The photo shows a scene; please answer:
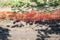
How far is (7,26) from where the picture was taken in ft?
27.4

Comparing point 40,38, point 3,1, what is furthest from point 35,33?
point 3,1

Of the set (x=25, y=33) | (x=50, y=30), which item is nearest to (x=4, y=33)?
(x=25, y=33)

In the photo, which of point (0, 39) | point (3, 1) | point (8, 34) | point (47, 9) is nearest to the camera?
point (0, 39)

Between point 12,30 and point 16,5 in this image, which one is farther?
point 16,5

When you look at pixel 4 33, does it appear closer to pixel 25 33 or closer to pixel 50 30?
pixel 25 33

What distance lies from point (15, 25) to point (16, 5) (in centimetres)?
278

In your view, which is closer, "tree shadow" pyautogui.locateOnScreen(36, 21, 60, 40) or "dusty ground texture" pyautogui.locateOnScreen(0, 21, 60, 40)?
"dusty ground texture" pyautogui.locateOnScreen(0, 21, 60, 40)

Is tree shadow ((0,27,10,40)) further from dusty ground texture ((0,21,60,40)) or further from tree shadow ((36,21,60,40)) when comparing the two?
tree shadow ((36,21,60,40))

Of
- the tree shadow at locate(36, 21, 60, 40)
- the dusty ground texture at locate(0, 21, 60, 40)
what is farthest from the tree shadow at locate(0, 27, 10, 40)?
the tree shadow at locate(36, 21, 60, 40)

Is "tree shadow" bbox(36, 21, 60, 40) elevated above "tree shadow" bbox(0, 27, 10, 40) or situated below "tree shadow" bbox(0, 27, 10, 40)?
below

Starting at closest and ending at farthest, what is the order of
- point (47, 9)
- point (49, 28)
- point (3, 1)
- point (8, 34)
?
point (8, 34), point (49, 28), point (47, 9), point (3, 1)

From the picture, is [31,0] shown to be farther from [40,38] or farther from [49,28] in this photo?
[40,38]

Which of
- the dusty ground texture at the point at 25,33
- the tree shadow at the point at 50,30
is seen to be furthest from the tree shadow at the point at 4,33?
the tree shadow at the point at 50,30

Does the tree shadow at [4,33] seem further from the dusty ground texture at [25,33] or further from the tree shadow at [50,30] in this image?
the tree shadow at [50,30]
